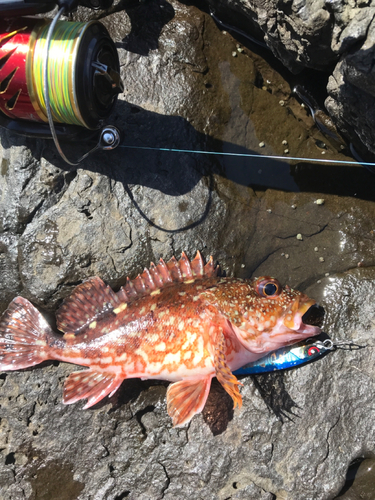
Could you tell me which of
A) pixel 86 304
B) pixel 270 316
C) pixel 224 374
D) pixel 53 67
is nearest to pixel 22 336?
pixel 86 304

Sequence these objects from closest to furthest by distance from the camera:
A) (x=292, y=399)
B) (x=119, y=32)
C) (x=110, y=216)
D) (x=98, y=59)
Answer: (x=98, y=59), (x=292, y=399), (x=110, y=216), (x=119, y=32)

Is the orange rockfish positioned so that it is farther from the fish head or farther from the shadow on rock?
the shadow on rock

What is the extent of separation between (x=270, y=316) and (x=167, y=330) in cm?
102

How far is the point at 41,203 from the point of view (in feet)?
14.6

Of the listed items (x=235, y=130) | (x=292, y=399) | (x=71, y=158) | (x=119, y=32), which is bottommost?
(x=292, y=399)

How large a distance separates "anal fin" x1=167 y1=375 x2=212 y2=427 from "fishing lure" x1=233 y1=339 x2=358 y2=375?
0.47 m

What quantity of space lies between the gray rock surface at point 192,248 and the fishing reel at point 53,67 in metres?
0.63

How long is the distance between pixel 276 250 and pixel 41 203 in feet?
8.93

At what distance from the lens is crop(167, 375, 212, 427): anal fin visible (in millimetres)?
3828

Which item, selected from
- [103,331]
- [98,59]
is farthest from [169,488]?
[98,59]

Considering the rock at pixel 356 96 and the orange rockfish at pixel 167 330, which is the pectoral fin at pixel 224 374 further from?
the rock at pixel 356 96

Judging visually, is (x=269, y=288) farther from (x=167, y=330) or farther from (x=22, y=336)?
(x=22, y=336)

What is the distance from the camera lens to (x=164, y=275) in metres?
4.26

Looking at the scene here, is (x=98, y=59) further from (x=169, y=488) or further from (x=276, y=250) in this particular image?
(x=169, y=488)
